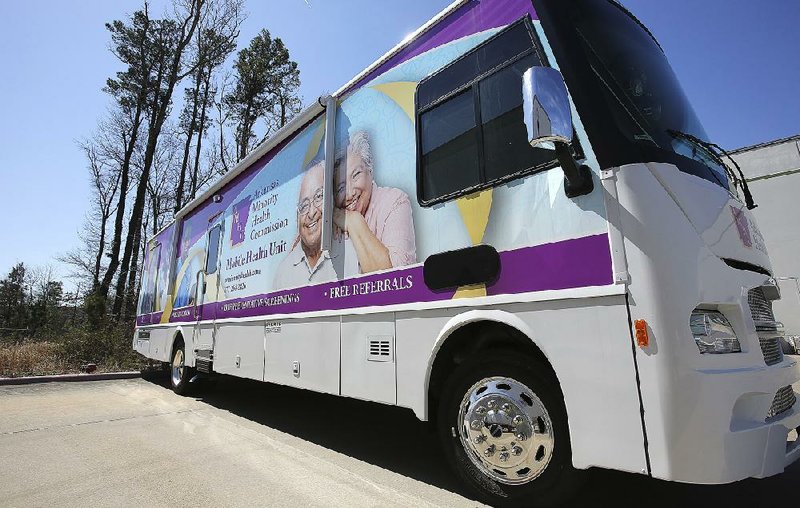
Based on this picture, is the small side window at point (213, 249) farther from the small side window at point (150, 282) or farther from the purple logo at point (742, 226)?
the purple logo at point (742, 226)

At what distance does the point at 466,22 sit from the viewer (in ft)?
10.3

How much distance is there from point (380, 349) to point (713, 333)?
2124mm

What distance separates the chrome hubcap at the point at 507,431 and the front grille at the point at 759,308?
120 cm

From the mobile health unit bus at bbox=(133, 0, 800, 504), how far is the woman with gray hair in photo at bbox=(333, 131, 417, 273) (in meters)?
0.02

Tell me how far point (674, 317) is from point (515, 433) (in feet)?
3.39

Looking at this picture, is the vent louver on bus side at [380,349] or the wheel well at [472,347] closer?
the wheel well at [472,347]

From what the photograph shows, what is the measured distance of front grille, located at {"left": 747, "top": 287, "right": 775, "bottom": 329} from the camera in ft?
7.50

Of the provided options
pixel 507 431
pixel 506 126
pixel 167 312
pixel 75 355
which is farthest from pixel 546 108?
pixel 75 355

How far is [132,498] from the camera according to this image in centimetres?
295

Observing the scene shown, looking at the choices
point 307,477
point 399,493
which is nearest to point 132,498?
point 307,477

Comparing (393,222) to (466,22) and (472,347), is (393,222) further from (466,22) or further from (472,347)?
(466,22)

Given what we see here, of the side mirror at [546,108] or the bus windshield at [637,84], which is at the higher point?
the bus windshield at [637,84]

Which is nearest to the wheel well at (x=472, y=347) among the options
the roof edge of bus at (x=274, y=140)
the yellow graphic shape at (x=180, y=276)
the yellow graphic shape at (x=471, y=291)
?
the yellow graphic shape at (x=471, y=291)

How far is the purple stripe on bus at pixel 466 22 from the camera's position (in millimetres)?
2783
